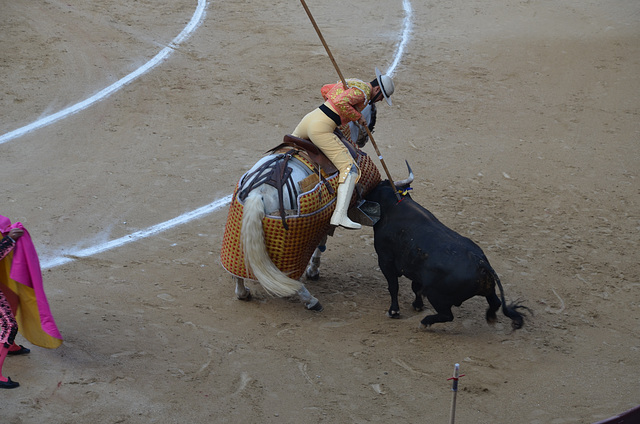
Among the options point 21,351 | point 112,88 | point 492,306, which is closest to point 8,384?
point 21,351

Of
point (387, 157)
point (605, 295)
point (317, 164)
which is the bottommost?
point (605, 295)

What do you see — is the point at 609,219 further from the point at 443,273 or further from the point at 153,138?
the point at 153,138

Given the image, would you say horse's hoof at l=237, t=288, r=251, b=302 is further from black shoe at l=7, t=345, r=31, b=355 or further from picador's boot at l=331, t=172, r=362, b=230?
black shoe at l=7, t=345, r=31, b=355

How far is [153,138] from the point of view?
369 inches

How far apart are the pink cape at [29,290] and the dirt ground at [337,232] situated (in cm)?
27

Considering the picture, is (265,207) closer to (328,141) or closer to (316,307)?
(328,141)

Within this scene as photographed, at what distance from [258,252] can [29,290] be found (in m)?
1.72

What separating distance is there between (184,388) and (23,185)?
4.21m

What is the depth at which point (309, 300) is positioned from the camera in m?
6.07

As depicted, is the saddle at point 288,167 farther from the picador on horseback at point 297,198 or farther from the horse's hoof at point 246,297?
the horse's hoof at point 246,297

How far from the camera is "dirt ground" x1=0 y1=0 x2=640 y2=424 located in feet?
16.6

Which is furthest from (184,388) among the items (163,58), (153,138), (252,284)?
(163,58)

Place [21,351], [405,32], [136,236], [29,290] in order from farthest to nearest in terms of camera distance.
Result: [405,32] < [136,236] < [21,351] < [29,290]

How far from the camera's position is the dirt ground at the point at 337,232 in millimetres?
5059
